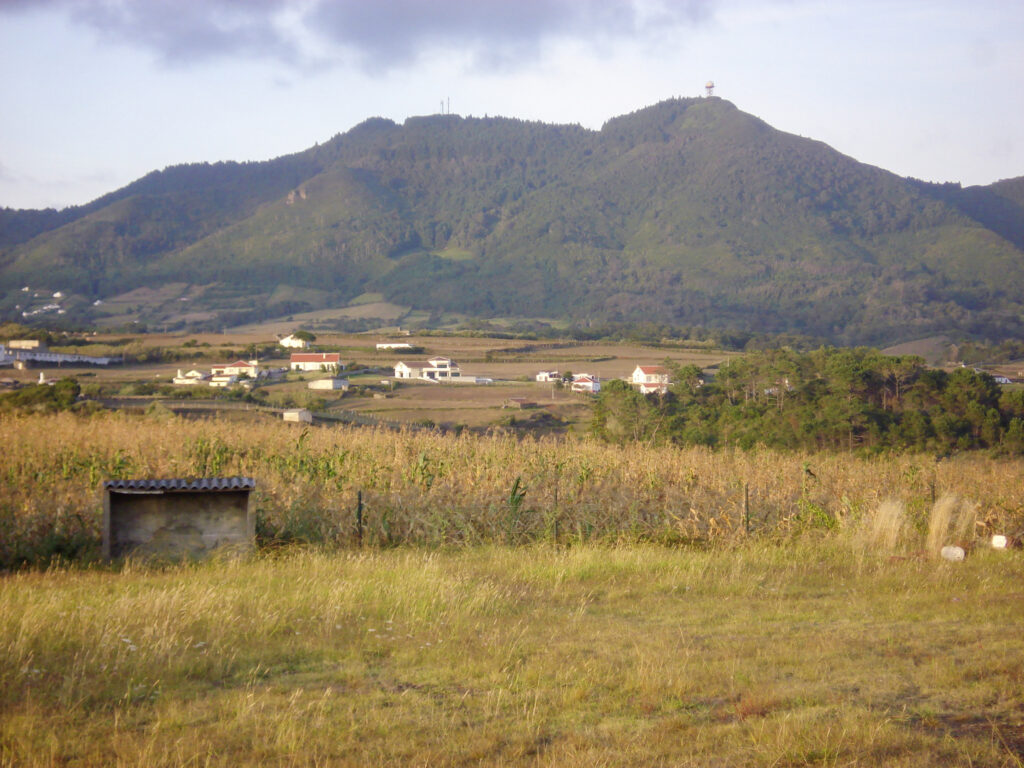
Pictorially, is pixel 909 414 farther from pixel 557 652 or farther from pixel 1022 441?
pixel 557 652

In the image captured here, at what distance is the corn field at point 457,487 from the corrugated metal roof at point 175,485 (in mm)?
890

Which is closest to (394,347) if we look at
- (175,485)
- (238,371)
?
(238,371)

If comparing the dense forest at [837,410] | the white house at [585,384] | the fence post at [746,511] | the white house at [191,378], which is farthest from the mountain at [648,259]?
the fence post at [746,511]

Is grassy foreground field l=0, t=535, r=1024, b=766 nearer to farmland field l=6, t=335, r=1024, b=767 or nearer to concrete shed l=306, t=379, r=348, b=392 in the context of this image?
farmland field l=6, t=335, r=1024, b=767

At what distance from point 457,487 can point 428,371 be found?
33.3 meters

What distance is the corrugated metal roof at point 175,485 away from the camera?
883cm

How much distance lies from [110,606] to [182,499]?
9.92 ft

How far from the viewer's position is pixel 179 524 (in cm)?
926

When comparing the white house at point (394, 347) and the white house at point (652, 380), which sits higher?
the white house at point (394, 347)

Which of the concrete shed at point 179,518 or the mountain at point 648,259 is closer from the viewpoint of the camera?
the concrete shed at point 179,518

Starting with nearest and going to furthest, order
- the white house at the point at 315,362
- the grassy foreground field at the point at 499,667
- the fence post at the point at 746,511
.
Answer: the grassy foreground field at the point at 499,667 < the fence post at the point at 746,511 < the white house at the point at 315,362

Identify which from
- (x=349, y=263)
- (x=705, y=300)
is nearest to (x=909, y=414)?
(x=705, y=300)

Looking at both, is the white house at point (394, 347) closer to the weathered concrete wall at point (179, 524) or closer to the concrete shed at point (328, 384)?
the concrete shed at point (328, 384)

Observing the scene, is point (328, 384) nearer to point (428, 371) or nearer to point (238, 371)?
point (238, 371)
